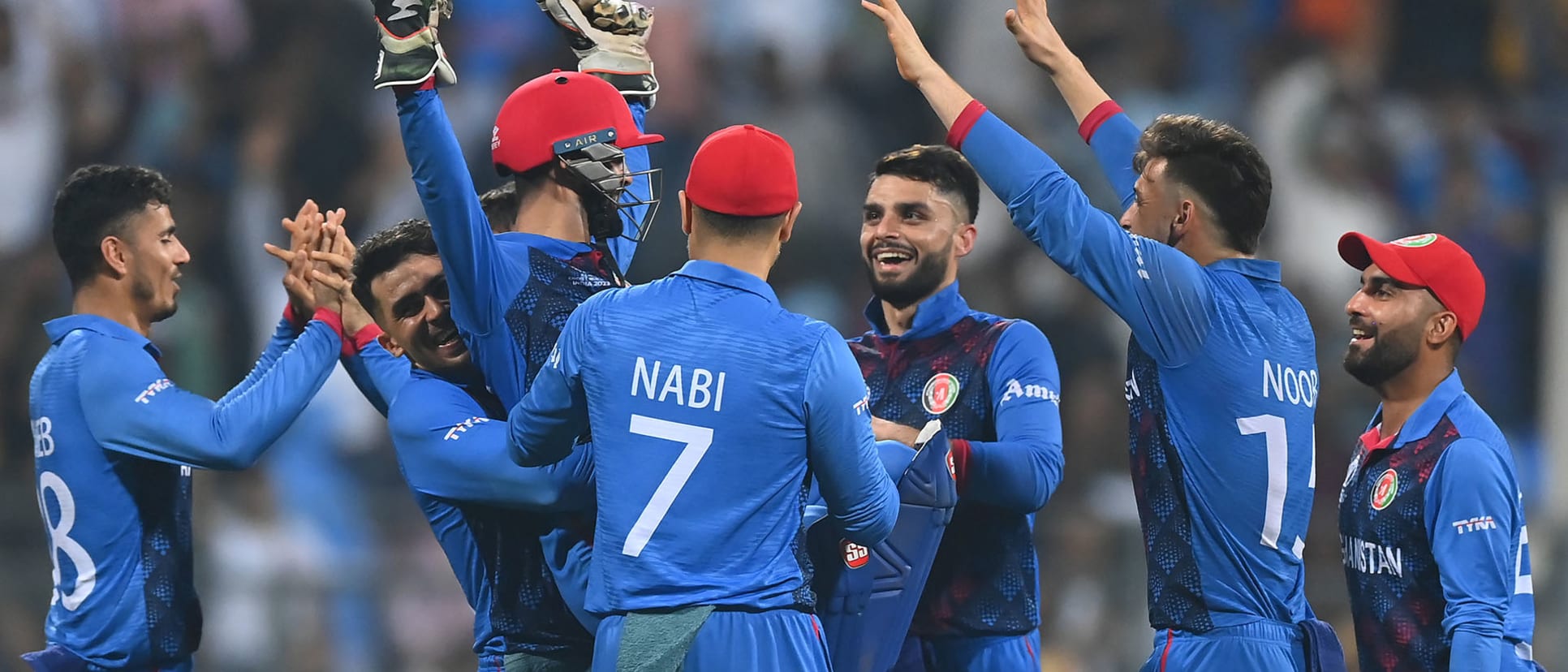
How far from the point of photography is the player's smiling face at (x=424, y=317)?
4.54 meters

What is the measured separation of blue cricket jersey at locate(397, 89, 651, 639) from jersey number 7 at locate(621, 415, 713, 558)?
587 mm

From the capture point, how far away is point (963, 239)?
18.0 ft

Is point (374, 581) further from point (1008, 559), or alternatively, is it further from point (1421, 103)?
point (1421, 103)

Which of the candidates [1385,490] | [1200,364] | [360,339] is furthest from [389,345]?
[1385,490]

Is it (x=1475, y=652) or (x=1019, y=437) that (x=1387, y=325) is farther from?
(x=1019, y=437)

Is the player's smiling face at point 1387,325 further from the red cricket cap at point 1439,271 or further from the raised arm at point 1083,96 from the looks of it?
the raised arm at point 1083,96

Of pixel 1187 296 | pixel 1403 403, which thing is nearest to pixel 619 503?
pixel 1187 296

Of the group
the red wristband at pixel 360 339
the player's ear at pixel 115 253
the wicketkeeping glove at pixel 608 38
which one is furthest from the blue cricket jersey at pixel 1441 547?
the player's ear at pixel 115 253

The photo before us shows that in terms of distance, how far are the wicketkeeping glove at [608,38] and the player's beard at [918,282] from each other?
1057 mm

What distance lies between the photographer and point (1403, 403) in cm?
489

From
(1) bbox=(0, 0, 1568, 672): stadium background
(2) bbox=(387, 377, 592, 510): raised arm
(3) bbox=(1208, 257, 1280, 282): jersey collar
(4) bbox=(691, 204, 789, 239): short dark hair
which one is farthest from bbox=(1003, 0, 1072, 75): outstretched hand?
(1) bbox=(0, 0, 1568, 672): stadium background

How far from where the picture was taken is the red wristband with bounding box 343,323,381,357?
198 inches

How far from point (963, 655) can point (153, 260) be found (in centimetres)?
292

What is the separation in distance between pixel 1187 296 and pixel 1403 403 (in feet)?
3.44
